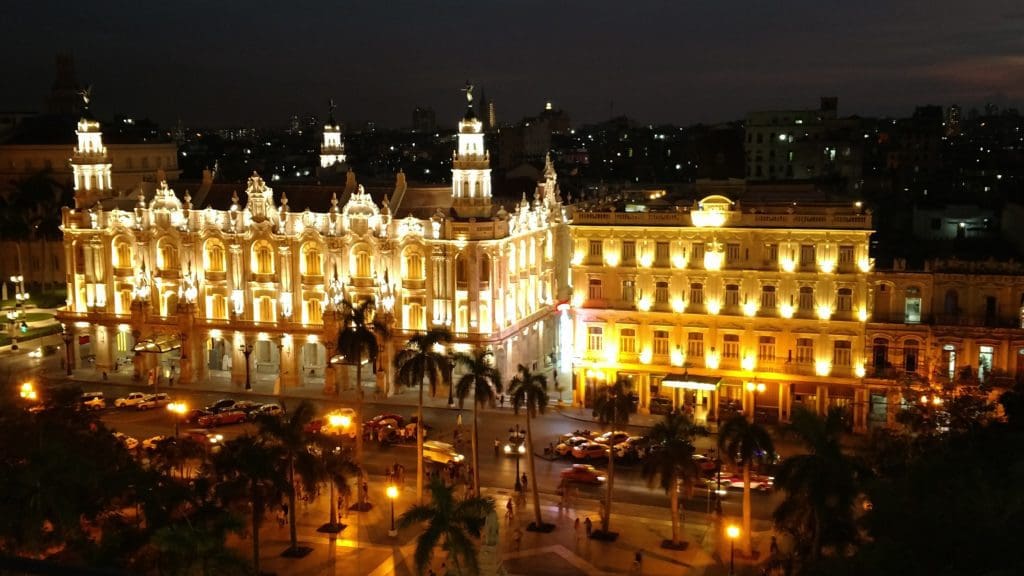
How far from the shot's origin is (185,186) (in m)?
90.5

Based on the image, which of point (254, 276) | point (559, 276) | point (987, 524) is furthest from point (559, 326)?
point (987, 524)

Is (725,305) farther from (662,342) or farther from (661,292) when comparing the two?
(662,342)

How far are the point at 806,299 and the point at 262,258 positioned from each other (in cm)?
4154

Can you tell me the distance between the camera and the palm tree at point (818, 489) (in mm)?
40969

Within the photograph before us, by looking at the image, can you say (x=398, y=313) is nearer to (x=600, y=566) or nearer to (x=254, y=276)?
(x=254, y=276)

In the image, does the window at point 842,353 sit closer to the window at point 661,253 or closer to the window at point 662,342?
the window at point 662,342

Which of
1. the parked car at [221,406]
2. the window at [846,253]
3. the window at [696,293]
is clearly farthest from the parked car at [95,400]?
the window at [846,253]

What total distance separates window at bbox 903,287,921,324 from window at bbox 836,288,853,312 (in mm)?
3342

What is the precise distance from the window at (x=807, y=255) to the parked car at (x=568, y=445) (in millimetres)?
18957

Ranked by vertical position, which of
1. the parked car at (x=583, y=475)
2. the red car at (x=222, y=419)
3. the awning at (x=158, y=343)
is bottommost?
the parked car at (x=583, y=475)

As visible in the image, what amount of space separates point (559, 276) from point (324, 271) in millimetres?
22233

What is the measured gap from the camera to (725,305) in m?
72.2

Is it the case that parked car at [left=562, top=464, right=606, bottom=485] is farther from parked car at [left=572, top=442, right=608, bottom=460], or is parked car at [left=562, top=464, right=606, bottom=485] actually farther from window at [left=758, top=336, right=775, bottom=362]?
window at [left=758, top=336, right=775, bottom=362]

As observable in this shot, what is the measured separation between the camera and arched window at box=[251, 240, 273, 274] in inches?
3297
